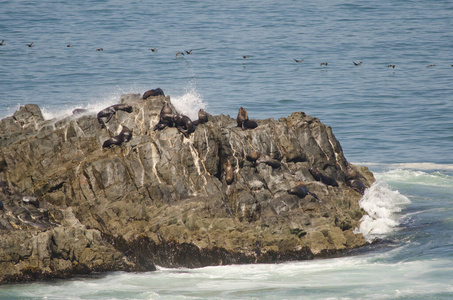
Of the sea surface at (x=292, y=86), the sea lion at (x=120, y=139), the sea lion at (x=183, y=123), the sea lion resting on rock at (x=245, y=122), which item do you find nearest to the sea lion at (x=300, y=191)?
the sea surface at (x=292, y=86)

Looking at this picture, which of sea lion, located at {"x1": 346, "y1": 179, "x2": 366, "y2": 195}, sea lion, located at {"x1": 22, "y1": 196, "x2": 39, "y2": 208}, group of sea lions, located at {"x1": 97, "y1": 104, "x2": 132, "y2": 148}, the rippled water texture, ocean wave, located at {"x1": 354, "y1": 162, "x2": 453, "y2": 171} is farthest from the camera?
the rippled water texture

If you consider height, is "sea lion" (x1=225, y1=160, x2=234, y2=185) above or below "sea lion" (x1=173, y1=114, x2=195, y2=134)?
below

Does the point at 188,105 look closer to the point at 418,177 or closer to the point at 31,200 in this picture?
the point at 31,200

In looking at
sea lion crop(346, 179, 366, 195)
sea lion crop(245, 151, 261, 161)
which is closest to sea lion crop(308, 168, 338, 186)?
sea lion crop(346, 179, 366, 195)

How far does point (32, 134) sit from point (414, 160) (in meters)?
16.9

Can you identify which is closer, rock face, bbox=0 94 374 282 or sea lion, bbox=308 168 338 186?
rock face, bbox=0 94 374 282

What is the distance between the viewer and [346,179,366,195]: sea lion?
2144 centimetres

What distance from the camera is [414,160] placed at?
29.7 meters

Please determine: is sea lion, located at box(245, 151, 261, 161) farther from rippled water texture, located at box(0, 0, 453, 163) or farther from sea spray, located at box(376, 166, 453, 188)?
rippled water texture, located at box(0, 0, 453, 163)

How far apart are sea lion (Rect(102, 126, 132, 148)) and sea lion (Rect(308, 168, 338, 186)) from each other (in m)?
5.68

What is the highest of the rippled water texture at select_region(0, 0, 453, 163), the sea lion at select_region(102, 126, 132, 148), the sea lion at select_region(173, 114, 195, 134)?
the rippled water texture at select_region(0, 0, 453, 163)

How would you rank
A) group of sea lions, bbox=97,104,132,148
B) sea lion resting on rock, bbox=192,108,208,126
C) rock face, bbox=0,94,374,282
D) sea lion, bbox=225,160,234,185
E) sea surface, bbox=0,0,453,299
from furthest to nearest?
sea lion resting on rock, bbox=192,108,208,126 → group of sea lions, bbox=97,104,132,148 → sea lion, bbox=225,160,234,185 → rock face, bbox=0,94,374,282 → sea surface, bbox=0,0,453,299

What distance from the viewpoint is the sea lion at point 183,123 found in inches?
789

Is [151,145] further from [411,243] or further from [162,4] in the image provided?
[162,4]
